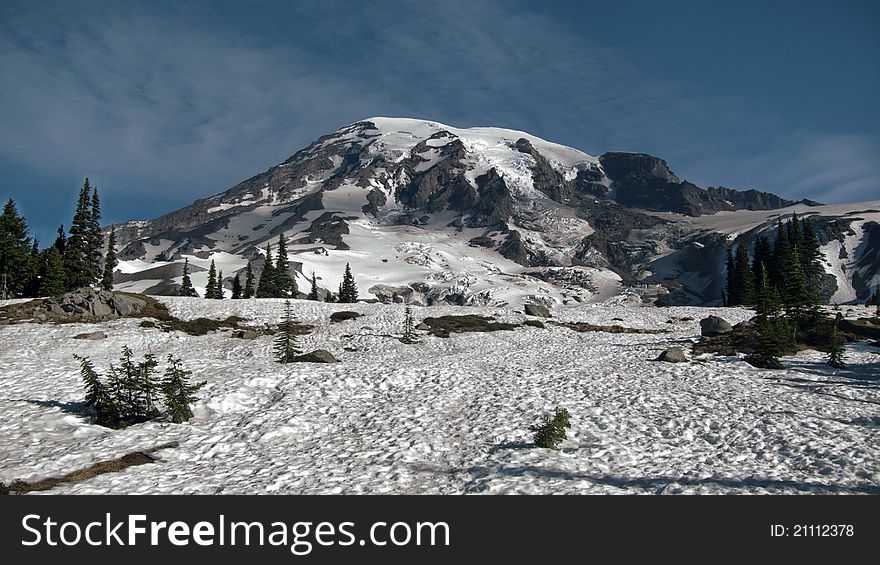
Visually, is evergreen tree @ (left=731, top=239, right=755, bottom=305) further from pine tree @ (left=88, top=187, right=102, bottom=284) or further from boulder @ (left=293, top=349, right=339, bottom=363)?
pine tree @ (left=88, top=187, right=102, bottom=284)

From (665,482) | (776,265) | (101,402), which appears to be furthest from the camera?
(776,265)

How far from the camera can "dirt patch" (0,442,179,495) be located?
1115 centimetres

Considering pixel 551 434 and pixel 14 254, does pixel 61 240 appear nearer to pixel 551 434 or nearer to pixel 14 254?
pixel 14 254

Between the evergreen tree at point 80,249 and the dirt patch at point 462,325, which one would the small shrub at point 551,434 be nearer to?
the dirt patch at point 462,325

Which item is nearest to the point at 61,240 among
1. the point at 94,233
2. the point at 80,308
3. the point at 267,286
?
the point at 94,233

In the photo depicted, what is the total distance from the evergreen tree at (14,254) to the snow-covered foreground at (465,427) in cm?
3883

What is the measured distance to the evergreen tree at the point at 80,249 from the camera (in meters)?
64.6

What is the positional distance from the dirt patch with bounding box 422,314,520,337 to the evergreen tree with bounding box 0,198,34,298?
48.6m

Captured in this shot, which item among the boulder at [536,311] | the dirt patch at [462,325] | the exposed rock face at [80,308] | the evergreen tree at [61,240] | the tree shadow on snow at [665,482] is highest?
the evergreen tree at [61,240]

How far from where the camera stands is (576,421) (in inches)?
657

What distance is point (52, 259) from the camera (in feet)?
196

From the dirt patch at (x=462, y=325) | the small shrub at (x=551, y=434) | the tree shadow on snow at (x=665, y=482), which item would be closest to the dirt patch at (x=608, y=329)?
the dirt patch at (x=462, y=325)

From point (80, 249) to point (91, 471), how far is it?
65.1 metres
